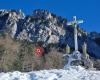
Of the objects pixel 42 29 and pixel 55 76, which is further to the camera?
pixel 42 29

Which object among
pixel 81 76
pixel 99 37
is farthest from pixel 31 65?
pixel 99 37

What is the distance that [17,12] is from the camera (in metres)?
156

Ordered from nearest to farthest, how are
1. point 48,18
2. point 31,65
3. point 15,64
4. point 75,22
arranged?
point 75,22, point 15,64, point 31,65, point 48,18

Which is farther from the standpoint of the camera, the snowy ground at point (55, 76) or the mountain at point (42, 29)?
the mountain at point (42, 29)

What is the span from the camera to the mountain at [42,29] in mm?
144250

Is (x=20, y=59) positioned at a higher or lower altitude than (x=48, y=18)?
lower

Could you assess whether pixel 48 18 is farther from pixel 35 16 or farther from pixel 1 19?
pixel 1 19

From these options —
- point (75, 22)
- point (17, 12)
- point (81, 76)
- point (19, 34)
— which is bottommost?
point (81, 76)

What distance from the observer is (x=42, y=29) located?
149750 mm

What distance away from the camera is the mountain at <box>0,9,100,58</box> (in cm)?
14425

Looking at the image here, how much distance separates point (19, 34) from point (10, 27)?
4.43 metres

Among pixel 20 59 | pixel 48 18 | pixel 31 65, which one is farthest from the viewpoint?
pixel 48 18

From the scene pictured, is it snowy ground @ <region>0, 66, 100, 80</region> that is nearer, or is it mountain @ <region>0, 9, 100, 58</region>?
snowy ground @ <region>0, 66, 100, 80</region>

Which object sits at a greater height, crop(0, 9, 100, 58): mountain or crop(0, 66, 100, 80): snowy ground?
crop(0, 9, 100, 58): mountain
